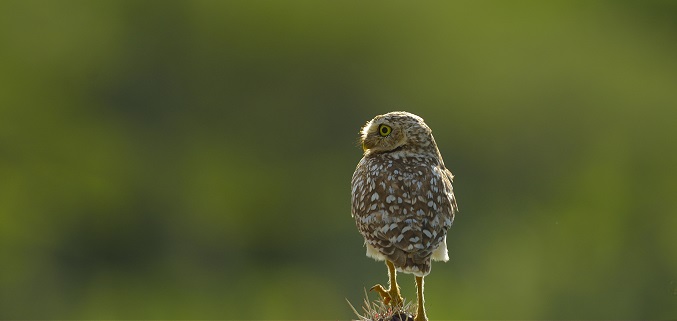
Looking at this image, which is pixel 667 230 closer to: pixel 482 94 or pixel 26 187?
pixel 482 94

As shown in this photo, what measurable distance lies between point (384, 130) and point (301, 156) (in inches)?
1352

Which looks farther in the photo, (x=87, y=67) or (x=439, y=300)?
(x=87, y=67)

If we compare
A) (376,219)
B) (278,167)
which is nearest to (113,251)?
(278,167)

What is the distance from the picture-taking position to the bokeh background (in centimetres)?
3700

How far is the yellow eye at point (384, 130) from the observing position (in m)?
9.07

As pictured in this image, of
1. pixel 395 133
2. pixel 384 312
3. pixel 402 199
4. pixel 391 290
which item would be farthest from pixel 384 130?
pixel 384 312

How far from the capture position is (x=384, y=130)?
29.9 feet

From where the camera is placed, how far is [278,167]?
44.2m

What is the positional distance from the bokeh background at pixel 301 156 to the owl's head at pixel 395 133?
2208 cm

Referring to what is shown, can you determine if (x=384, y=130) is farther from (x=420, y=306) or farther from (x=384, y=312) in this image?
(x=384, y=312)

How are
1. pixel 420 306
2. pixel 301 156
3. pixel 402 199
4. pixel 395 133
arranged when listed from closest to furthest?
pixel 420 306
pixel 402 199
pixel 395 133
pixel 301 156

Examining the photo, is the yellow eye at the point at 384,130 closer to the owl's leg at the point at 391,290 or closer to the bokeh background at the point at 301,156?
the owl's leg at the point at 391,290

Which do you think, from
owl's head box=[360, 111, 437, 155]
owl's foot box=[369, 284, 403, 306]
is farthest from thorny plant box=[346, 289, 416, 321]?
owl's head box=[360, 111, 437, 155]

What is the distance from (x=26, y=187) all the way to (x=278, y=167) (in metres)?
10.5
